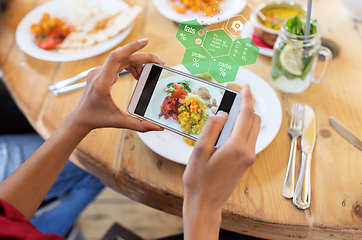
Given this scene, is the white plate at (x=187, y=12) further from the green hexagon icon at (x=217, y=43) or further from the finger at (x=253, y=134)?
the finger at (x=253, y=134)

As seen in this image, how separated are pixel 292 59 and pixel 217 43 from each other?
24 centimetres

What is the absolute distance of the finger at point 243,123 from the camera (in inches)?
16.0

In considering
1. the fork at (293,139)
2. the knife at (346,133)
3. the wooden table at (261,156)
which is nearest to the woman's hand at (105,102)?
the wooden table at (261,156)

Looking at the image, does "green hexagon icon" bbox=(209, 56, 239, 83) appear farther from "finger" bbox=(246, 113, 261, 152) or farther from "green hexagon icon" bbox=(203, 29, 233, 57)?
"finger" bbox=(246, 113, 261, 152)

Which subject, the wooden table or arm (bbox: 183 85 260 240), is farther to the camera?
the wooden table

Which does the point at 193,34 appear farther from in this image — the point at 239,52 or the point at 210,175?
the point at 210,175

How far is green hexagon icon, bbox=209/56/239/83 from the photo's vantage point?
1.81 ft

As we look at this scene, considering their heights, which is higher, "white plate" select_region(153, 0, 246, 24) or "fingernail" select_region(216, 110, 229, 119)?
"white plate" select_region(153, 0, 246, 24)

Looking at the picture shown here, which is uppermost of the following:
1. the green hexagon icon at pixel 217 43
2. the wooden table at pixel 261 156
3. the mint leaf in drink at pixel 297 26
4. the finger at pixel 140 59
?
the green hexagon icon at pixel 217 43

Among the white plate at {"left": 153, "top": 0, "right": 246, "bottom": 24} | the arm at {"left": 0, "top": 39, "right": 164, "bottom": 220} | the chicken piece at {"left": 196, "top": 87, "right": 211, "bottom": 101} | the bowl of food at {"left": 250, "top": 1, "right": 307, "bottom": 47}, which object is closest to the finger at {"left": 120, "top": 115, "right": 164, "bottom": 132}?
the arm at {"left": 0, "top": 39, "right": 164, "bottom": 220}

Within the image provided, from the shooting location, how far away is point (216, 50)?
0.53m

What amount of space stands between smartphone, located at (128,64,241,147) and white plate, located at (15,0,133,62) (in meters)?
0.35

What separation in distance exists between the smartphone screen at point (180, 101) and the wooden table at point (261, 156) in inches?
4.0

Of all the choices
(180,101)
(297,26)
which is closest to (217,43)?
(180,101)
